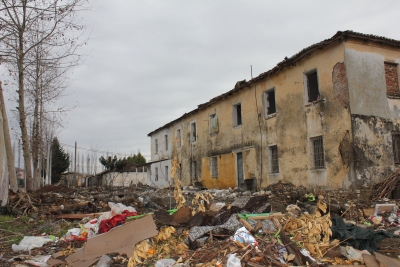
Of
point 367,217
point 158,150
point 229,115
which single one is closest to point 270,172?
point 229,115

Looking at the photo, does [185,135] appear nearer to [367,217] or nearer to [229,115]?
[229,115]

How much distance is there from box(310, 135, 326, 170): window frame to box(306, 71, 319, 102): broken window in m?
1.60

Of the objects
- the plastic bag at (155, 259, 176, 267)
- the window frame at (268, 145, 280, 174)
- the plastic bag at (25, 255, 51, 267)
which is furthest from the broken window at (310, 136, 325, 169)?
the plastic bag at (25, 255, 51, 267)

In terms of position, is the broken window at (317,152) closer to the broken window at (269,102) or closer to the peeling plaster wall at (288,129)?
the peeling plaster wall at (288,129)

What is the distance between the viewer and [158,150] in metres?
30.7

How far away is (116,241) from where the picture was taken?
16.0ft

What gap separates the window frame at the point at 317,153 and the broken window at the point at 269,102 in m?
3.34

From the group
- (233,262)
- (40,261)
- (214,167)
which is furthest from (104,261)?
(214,167)

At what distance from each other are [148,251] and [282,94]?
38.2 ft

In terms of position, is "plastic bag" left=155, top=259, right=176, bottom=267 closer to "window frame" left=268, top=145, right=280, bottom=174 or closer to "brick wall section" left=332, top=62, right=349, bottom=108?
"brick wall section" left=332, top=62, right=349, bottom=108

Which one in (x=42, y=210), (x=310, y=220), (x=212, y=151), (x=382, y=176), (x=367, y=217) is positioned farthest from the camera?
(x=212, y=151)

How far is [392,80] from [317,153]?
3.78m

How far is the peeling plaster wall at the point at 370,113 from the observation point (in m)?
11.3

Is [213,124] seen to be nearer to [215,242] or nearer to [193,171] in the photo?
[193,171]
